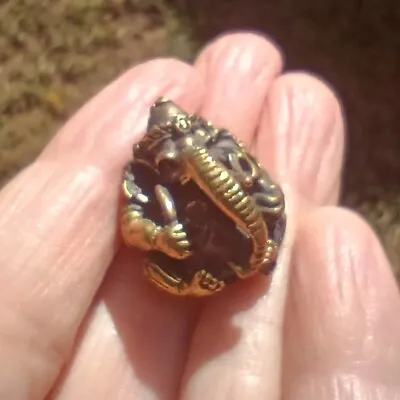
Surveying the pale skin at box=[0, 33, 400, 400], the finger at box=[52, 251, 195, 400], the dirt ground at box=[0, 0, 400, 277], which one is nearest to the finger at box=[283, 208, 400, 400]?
the pale skin at box=[0, 33, 400, 400]

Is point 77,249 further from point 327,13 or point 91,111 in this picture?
point 327,13

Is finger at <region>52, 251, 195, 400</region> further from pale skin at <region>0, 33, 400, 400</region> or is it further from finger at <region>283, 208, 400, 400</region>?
finger at <region>283, 208, 400, 400</region>

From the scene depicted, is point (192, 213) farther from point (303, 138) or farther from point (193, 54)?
point (193, 54)

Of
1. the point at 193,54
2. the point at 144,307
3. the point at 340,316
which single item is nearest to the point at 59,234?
the point at 144,307

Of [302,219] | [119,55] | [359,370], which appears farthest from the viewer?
[119,55]

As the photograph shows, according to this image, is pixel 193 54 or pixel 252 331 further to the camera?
pixel 193 54

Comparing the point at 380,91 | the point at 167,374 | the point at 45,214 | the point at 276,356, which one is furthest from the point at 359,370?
the point at 380,91
